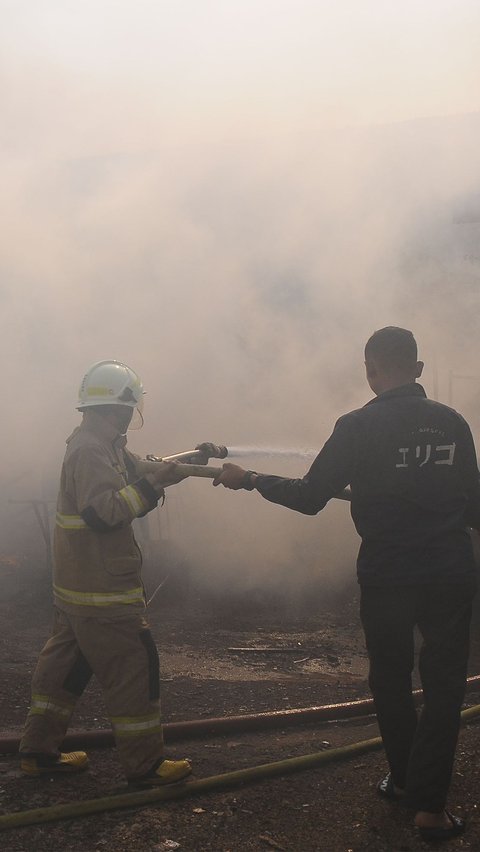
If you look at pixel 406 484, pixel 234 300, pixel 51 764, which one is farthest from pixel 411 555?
pixel 234 300

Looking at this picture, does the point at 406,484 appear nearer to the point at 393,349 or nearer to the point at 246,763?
the point at 393,349

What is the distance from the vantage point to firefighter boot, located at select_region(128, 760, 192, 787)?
2.96m

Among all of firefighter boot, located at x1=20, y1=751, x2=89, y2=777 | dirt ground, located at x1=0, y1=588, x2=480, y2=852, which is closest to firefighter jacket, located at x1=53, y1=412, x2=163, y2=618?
firefighter boot, located at x1=20, y1=751, x2=89, y2=777

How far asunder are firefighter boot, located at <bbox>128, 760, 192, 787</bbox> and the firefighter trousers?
20 millimetres

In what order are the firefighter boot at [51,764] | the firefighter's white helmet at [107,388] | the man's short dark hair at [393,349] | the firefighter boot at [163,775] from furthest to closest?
the firefighter's white helmet at [107,388], the firefighter boot at [51,764], the firefighter boot at [163,775], the man's short dark hair at [393,349]

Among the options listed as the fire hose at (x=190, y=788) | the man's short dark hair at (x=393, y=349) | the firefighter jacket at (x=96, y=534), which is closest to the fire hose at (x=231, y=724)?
the fire hose at (x=190, y=788)

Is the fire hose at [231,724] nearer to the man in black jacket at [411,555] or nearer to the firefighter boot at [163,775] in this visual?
the firefighter boot at [163,775]

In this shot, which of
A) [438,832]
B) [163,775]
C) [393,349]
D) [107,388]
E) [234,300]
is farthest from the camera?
[234,300]

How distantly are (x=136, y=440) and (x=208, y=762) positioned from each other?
542cm

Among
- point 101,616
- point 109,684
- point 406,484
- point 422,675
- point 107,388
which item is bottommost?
point 109,684

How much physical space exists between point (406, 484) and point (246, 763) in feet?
4.10

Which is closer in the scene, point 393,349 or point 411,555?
point 411,555

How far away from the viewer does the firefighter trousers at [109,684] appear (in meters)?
3.00

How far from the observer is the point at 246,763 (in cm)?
319
